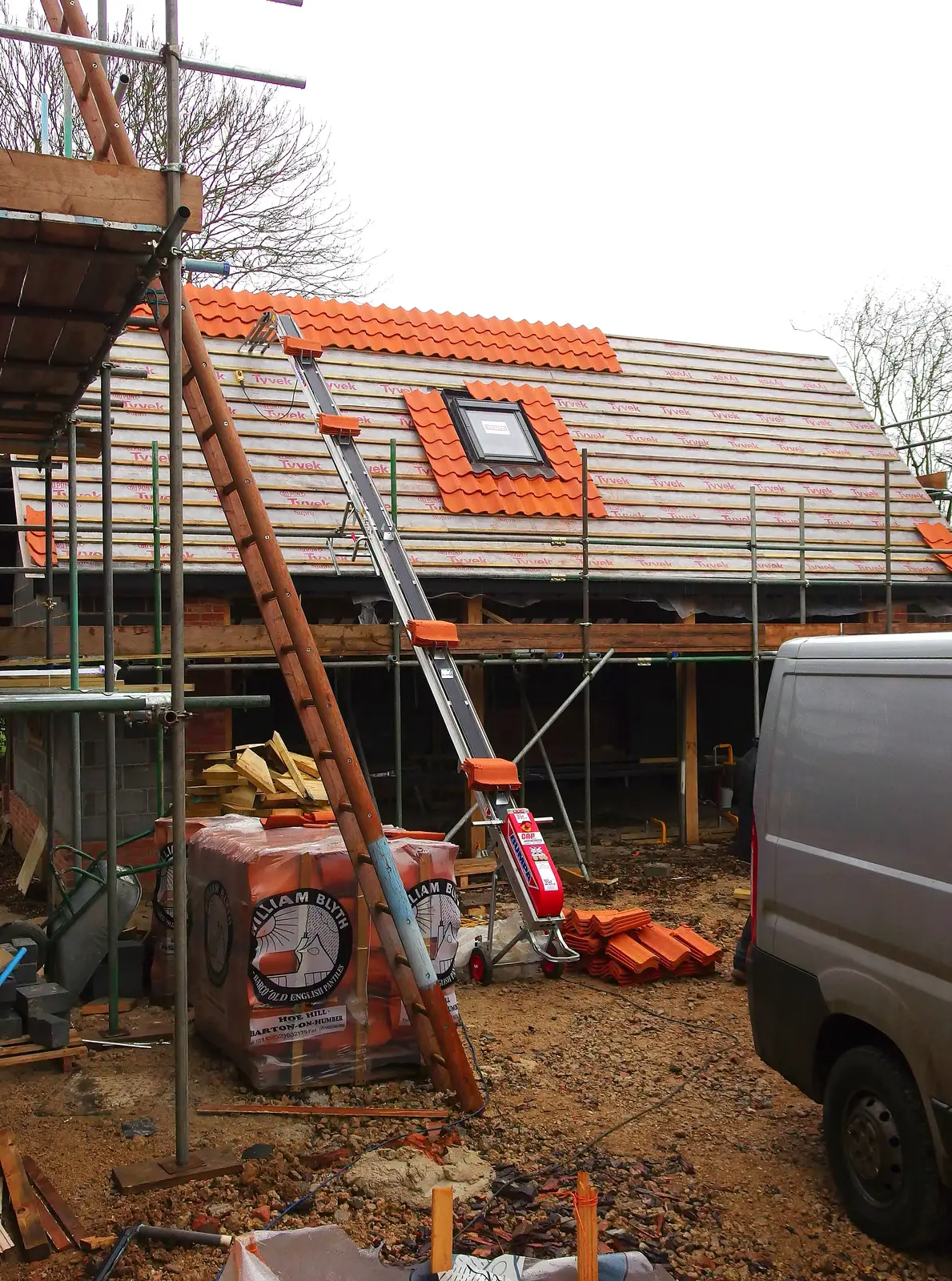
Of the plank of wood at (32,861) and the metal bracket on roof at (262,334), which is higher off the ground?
the metal bracket on roof at (262,334)

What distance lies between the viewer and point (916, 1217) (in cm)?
414

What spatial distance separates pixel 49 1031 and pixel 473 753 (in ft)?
11.3

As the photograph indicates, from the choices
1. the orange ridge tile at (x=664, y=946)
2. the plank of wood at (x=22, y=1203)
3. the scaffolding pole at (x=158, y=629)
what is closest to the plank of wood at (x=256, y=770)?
the scaffolding pole at (x=158, y=629)

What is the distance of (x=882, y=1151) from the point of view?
4328 mm

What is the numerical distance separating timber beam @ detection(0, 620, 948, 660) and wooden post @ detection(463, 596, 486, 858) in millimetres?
338

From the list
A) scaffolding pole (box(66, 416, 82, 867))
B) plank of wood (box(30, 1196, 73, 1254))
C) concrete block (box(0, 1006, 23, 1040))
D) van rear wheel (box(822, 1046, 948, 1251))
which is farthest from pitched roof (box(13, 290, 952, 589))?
van rear wheel (box(822, 1046, 948, 1251))

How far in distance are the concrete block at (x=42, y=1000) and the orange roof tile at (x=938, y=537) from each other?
1164 cm

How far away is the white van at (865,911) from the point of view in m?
4.03

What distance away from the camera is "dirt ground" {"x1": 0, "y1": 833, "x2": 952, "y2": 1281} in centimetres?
430

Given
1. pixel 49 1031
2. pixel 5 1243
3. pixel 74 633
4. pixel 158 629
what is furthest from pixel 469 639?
pixel 5 1243

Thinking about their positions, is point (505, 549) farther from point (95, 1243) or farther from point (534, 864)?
point (95, 1243)

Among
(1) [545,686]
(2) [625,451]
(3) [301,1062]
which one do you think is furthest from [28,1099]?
(2) [625,451]

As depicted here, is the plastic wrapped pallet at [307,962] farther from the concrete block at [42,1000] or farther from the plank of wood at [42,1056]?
the concrete block at [42,1000]

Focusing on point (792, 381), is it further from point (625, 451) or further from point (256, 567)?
point (256, 567)
